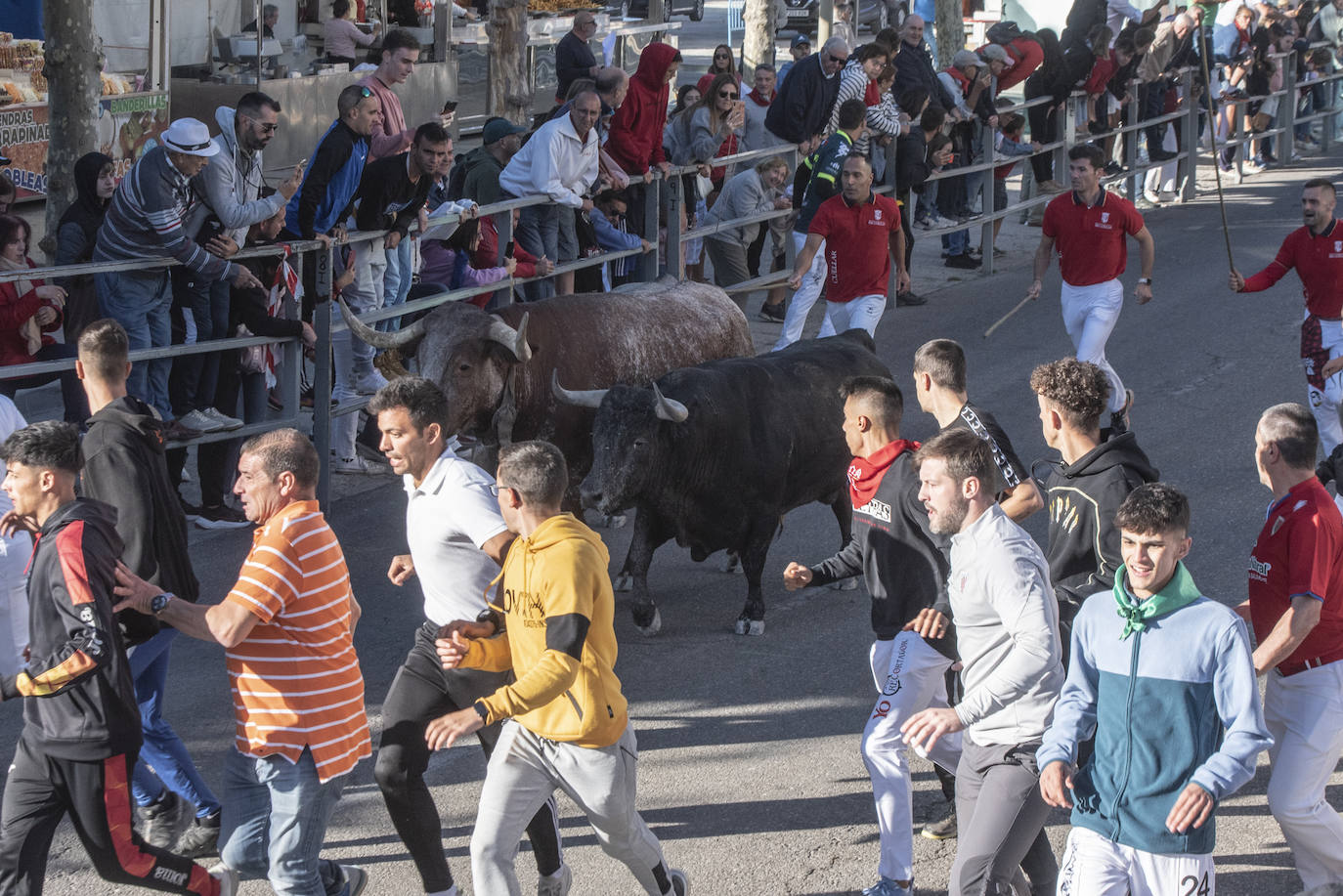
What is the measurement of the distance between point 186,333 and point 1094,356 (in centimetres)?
610

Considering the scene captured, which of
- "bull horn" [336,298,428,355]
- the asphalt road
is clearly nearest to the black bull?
the asphalt road

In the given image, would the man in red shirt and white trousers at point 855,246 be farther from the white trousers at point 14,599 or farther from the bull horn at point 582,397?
the white trousers at point 14,599

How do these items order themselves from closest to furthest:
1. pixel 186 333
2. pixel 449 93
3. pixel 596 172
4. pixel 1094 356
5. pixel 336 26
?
pixel 186 333
pixel 1094 356
pixel 596 172
pixel 336 26
pixel 449 93

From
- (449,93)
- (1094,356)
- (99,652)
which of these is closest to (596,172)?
(1094,356)

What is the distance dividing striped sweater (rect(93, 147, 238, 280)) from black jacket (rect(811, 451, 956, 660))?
4.71m

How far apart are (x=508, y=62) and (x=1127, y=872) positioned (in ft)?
51.9

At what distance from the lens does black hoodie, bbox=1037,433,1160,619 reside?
5195 mm

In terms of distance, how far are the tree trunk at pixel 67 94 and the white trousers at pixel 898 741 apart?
304 inches

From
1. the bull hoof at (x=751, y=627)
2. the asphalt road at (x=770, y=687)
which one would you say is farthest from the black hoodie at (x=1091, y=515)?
the bull hoof at (x=751, y=627)

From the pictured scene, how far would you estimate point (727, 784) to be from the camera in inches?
254

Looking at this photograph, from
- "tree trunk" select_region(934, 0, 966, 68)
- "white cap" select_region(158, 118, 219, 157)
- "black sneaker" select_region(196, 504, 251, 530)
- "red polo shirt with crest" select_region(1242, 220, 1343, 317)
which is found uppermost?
"tree trunk" select_region(934, 0, 966, 68)

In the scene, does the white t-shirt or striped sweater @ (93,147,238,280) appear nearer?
the white t-shirt

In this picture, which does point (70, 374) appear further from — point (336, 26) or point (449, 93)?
point (449, 93)

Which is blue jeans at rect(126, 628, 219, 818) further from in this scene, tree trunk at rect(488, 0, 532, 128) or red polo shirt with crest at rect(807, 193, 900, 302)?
tree trunk at rect(488, 0, 532, 128)
